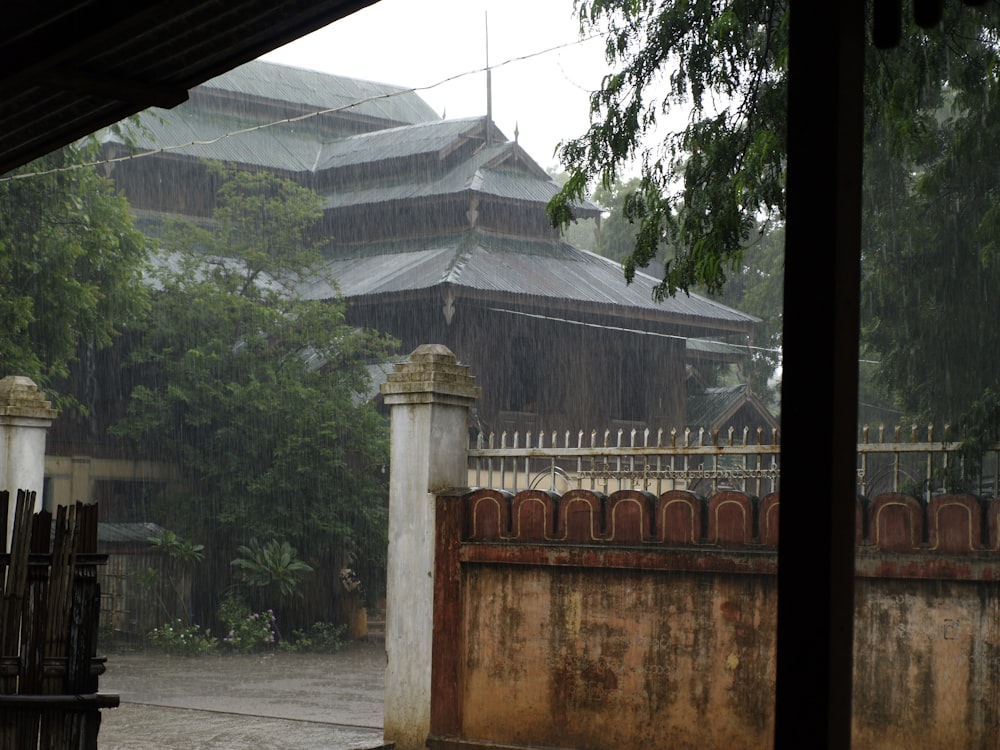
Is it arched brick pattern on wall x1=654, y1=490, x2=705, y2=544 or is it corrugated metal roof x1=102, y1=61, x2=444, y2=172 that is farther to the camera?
corrugated metal roof x1=102, y1=61, x2=444, y2=172

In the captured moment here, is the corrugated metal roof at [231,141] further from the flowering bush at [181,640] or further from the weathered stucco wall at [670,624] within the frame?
the weathered stucco wall at [670,624]

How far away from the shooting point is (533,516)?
7.94 meters

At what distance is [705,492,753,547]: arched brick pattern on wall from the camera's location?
7172 mm

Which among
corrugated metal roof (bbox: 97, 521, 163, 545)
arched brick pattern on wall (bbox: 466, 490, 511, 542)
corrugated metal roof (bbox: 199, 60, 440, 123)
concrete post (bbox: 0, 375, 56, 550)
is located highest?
corrugated metal roof (bbox: 199, 60, 440, 123)

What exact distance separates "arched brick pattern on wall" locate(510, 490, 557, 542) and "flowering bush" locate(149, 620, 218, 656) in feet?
28.9

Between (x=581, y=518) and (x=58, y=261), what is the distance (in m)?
8.68

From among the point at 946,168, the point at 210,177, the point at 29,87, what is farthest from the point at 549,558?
the point at 210,177

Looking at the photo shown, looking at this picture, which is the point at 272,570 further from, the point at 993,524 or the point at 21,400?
the point at 993,524

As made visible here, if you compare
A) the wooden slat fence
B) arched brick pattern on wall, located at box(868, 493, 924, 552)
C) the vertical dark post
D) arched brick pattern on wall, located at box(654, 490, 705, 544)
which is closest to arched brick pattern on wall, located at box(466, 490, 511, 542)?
arched brick pattern on wall, located at box(654, 490, 705, 544)

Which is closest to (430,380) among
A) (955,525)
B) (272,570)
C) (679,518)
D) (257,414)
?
(679,518)

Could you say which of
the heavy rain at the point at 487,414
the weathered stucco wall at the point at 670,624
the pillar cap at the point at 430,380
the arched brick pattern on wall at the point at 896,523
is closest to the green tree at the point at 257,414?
the heavy rain at the point at 487,414

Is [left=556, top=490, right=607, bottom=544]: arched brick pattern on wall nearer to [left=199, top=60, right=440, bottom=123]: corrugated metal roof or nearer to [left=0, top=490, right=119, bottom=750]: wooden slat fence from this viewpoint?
[left=0, top=490, right=119, bottom=750]: wooden slat fence

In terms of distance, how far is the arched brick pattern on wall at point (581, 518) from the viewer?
770 centimetres

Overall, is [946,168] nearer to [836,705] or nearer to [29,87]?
[29,87]
